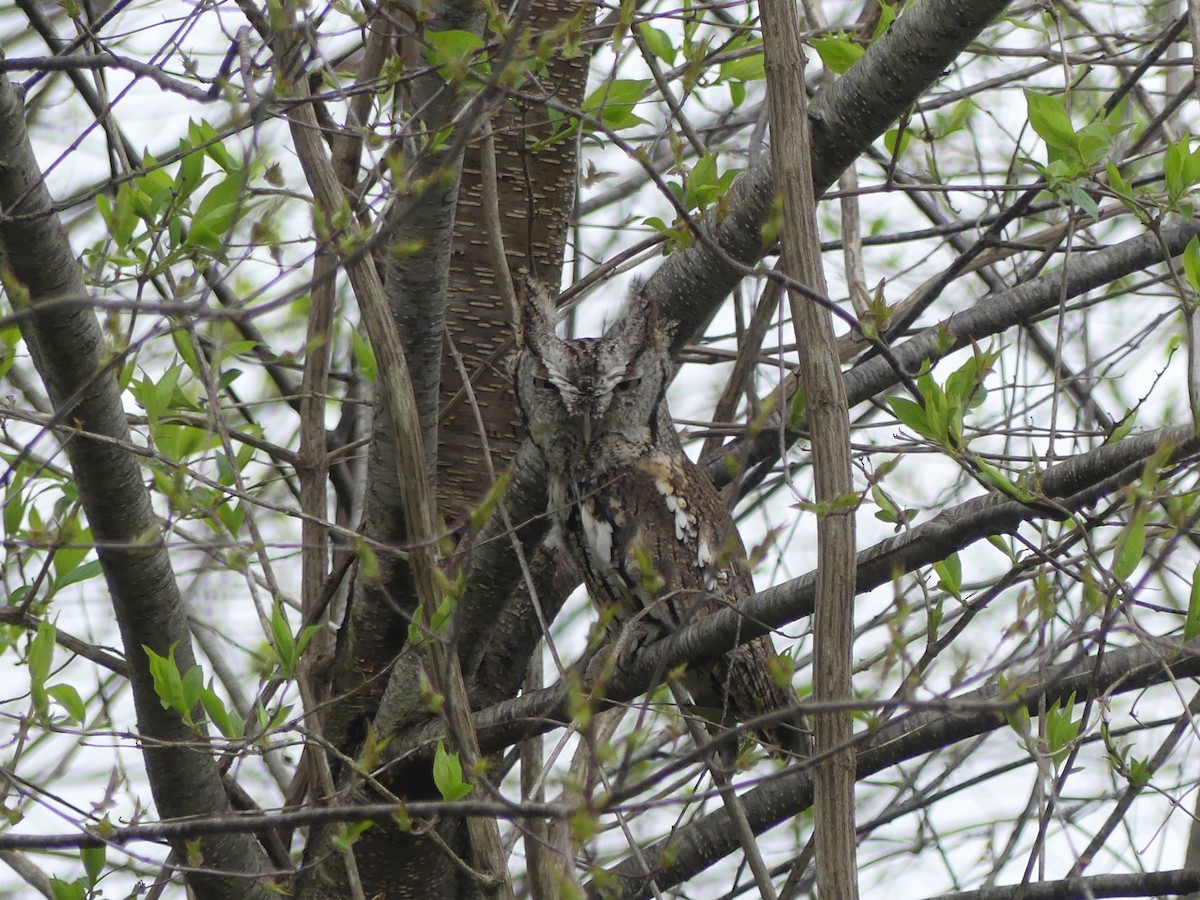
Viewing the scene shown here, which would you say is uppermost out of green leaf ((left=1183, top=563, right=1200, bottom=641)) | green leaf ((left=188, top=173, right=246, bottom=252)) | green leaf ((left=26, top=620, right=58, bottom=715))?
green leaf ((left=188, top=173, right=246, bottom=252))

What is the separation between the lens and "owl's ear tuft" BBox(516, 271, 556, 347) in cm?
340

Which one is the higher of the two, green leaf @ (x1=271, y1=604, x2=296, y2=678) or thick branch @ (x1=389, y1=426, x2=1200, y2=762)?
green leaf @ (x1=271, y1=604, x2=296, y2=678)

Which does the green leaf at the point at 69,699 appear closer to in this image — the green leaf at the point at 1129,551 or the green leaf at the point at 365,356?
the green leaf at the point at 365,356

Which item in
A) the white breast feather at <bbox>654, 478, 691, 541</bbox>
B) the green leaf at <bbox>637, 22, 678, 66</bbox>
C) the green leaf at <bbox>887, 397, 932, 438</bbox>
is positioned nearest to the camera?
the green leaf at <bbox>887, 397, 932, 438</bbox>

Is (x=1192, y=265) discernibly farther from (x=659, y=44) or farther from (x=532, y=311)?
(x=532, y=311)

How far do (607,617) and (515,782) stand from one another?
3.98 m

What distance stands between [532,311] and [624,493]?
610 millimetres

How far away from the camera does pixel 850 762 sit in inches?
80.5

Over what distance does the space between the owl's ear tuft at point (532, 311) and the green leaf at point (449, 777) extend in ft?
4.63

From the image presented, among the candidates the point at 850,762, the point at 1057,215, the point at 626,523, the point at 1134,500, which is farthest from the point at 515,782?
the point at 1134,500

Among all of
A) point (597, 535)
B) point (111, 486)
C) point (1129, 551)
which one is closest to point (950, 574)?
point (1129, 551)

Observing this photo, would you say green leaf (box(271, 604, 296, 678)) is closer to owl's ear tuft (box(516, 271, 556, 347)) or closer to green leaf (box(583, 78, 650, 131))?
owl's ear tuft (box(516, 271, 556, 347))

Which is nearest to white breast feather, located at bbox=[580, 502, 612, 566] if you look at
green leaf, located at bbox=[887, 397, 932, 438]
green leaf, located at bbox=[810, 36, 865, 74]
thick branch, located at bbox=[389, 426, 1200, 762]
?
thick branch, located at bbox=[389, 426, 1200, 762]

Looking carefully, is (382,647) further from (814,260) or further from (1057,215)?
(1057,215)
